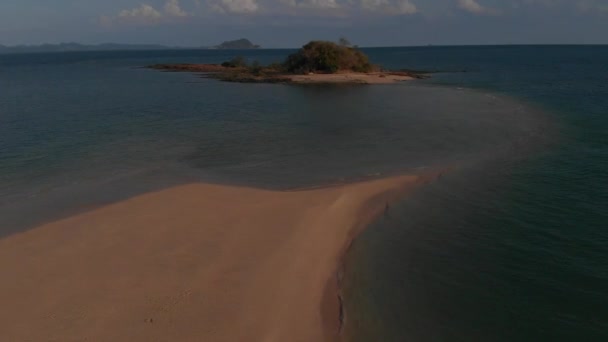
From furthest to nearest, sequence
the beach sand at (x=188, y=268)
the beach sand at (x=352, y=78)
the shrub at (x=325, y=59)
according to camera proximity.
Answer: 1. the shrub at (x=325, y=59)
2. the beach sand at (x=352, y=78)
3. the beach sand at (x=188, y=268)

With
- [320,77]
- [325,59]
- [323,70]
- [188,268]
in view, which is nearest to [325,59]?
[325,59]

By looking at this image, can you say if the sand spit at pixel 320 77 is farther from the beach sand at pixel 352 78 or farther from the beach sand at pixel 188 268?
the beach sand at pixel 188 268

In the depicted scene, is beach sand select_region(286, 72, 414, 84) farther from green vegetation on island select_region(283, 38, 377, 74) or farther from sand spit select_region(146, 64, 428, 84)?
green vegetation on island select_region(283, 38, 377, 74)

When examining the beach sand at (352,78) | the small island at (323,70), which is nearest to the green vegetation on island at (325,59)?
the small island at (323,70)

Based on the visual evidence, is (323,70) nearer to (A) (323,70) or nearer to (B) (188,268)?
(A) (323,70)

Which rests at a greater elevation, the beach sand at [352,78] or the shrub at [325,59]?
the shrub at [325,59]

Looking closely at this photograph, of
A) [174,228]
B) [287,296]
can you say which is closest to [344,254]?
[287,296]

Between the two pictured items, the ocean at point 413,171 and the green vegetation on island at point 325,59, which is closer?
the ocean at point 413,171
